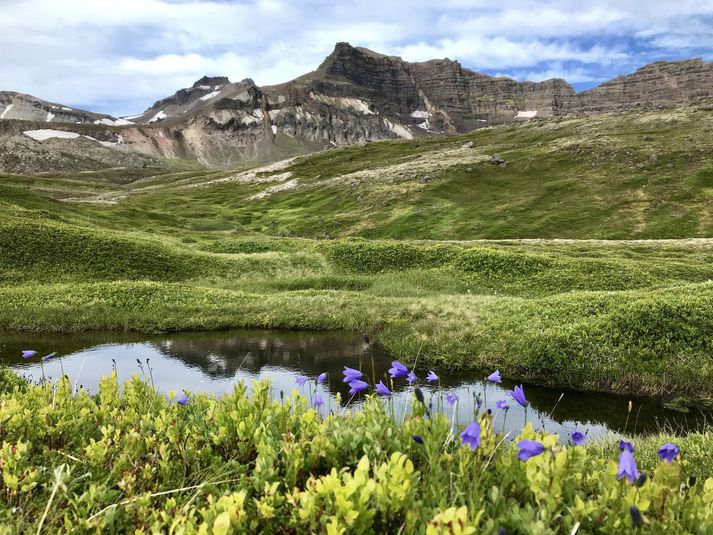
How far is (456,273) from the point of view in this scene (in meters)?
39.5

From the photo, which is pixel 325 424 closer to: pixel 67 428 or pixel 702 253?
pixel 67 428

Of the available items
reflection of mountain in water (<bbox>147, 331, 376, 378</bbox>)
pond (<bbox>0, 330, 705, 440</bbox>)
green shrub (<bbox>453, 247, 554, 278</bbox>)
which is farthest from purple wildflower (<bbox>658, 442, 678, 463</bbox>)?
green shrub (<bbox>453, 247, 554, 278</bbox>)

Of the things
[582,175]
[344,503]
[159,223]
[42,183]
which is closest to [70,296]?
[344,503]

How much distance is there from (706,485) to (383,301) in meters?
26.1

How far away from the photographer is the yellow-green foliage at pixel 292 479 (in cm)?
384

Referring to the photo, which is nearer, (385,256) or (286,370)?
(286,370)

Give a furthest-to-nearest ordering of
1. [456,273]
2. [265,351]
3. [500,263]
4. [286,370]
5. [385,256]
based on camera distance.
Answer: [385,256], [456,273], [500,263], [265,351], [286,370]

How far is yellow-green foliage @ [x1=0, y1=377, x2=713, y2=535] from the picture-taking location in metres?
3.84

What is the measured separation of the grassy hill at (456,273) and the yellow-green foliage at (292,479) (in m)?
4.97

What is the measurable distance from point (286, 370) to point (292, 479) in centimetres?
1598

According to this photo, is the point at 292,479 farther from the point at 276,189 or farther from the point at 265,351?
the point at 276,189

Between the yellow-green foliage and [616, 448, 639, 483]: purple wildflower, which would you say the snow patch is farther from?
[616, 448, 639, 483]: purple wildflower

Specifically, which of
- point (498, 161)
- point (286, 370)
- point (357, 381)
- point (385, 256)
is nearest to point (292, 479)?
point (357, 381)

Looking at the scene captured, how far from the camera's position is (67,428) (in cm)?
634
